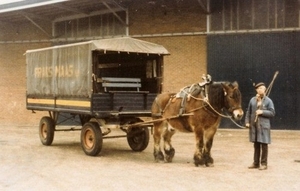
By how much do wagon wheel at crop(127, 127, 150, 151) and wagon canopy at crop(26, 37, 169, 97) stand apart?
1.74m

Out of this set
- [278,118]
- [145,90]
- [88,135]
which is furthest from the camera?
[278,118]

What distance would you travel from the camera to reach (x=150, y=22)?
19703mm

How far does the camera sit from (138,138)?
12461 mm

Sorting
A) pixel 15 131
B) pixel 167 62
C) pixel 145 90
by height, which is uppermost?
pixel 167 62

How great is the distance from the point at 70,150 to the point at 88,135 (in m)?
1.55

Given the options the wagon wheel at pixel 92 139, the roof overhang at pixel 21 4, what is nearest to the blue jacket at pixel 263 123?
the wagon wheel at pixel 92 139

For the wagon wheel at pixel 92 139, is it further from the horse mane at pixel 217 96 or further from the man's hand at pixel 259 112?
the man's hand at pixel 259 112

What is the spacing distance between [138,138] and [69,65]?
2805 millimetres

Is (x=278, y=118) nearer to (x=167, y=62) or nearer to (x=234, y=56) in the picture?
(x=234, y=56)

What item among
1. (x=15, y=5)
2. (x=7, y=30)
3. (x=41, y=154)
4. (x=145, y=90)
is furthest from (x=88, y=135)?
(x=7, y=30)

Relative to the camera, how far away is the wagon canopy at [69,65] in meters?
11.1

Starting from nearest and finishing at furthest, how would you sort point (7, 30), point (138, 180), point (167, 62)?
point (138, 180)
point (167, 62)
point (7, 30)

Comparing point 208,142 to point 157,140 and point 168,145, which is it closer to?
point 168,145

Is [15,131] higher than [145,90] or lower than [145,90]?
lower
